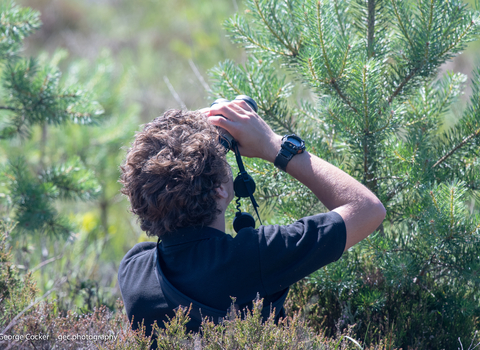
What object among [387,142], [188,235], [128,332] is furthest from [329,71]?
[128,332]

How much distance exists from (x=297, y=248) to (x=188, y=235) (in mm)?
414

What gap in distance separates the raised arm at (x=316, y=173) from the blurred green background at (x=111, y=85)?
21.2 inches

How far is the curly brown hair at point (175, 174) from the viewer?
1457 millimetres

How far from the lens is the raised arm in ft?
4.88

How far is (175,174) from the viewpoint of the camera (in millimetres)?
1462

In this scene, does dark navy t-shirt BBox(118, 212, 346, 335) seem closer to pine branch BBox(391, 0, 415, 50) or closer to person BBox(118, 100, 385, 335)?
person BBox(118, 100, 385, 335)

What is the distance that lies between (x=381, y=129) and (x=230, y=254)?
3.03 feet

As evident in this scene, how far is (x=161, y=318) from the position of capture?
1495mm

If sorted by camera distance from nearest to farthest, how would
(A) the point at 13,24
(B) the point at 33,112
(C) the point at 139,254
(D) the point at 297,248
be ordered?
1. (D) the point at 297,248
2. (C) the point at 139,254
3. (A) the point at 13,24
4. (B) the point at 33,112

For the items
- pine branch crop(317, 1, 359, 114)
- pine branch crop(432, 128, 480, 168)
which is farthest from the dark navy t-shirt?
pine branch crop(432, 128, 480, 168)

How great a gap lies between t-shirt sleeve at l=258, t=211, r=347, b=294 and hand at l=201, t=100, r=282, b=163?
1.17 feet

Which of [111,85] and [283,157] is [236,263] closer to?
[283,157]

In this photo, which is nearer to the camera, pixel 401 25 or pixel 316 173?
pixel 316 173

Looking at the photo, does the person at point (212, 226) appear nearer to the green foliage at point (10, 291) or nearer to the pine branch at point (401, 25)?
the green foliage at point (10, 291)
